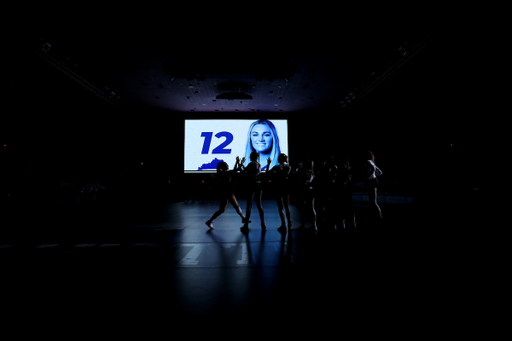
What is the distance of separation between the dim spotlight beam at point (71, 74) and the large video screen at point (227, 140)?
530 centimetres

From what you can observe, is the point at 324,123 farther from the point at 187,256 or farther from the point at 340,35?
the point at 187,256

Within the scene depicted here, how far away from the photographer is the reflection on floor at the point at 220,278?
2.07 metres

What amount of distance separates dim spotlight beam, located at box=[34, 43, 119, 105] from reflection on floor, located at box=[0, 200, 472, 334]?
348 inches

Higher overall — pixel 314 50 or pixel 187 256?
pixel 314 50

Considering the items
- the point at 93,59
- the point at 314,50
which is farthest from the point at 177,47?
the point at 314,50

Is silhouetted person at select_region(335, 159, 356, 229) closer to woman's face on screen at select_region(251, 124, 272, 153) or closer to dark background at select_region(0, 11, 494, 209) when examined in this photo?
dark background at select_region(0, 11, 494, 209)

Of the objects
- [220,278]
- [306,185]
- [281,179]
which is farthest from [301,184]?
[220,278]

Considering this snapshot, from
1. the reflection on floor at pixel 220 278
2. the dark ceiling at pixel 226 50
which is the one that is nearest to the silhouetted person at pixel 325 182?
the reflection on floor at pixel 220 278

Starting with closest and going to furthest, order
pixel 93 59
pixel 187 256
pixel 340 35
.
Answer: pixel 187 256, pixel 340 35, pixel 93 59

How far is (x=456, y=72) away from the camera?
11055 millimetres

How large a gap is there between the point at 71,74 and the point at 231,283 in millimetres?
13892

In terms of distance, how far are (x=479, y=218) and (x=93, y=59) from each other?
14857 millimetres

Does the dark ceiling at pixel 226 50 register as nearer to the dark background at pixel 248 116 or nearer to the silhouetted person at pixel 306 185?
the dark background at pixel 248 116

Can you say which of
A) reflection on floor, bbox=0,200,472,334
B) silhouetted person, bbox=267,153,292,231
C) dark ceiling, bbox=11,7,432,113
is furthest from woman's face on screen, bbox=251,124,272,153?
reflection on floor, bbox=0,200,472,334
